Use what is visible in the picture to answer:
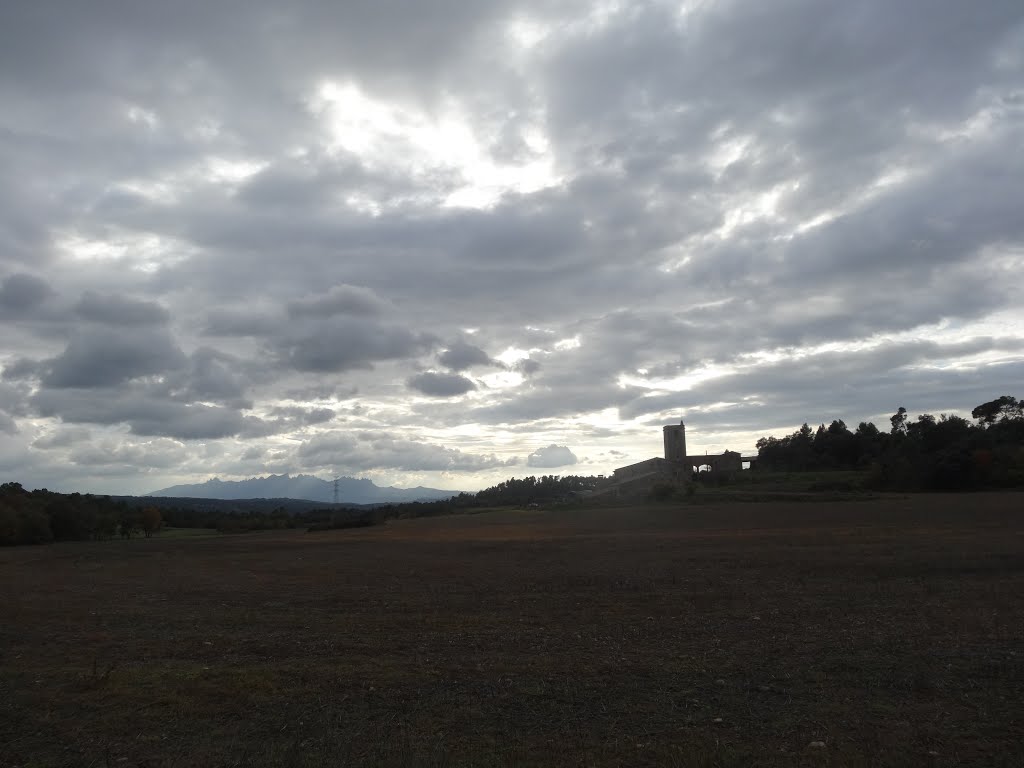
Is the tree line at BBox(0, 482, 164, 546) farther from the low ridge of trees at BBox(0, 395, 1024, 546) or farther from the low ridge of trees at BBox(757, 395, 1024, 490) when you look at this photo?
the low ridge of trees at BBox(757, 395, 1024, 490)

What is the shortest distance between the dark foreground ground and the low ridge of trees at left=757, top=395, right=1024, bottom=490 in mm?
60010

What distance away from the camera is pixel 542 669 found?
413 inches

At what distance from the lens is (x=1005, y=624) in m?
12.1

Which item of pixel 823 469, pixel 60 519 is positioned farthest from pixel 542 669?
pixel 823 469

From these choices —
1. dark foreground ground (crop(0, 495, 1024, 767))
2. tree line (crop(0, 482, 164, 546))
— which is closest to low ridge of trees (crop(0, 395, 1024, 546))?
tree line (crop(0, 482, 164, 546))

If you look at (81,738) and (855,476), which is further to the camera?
(855,476)

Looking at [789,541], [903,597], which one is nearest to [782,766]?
[903,597]

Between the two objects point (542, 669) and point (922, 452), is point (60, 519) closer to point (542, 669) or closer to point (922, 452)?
point (542, 669)

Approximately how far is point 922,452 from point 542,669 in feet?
287

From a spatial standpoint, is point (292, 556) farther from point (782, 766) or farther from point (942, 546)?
point (782, 766)

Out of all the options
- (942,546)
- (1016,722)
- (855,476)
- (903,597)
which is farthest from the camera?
(855,476)

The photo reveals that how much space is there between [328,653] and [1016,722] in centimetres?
985

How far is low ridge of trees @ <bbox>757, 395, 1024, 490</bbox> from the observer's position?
239 ft

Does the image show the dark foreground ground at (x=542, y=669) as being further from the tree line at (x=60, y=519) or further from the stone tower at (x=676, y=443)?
the stone tower at (x=676, y=443)
